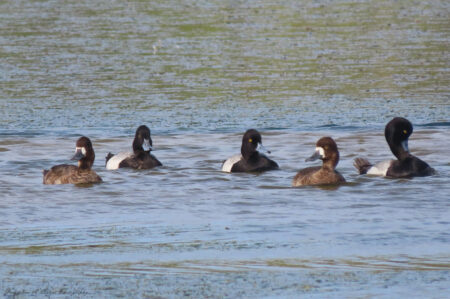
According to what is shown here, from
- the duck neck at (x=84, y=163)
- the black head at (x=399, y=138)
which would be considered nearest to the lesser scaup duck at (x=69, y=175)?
the duck neck at (x=84, y=163)

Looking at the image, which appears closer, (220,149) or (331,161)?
(331,161)

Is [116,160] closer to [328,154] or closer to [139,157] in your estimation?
[139,157]

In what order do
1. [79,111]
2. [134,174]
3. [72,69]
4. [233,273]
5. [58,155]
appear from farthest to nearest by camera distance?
[72,69], [79,111], [58,155], [134,174], [233,273]

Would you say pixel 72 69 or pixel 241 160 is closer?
pixel 241 160

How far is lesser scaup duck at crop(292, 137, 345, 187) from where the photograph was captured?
1553cm

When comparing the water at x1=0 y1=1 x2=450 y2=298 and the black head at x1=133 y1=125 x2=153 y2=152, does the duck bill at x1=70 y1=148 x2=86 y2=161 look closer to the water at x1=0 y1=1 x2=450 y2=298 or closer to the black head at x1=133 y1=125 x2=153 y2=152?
the water at x1=0 y1=1 x2=450 y2=298

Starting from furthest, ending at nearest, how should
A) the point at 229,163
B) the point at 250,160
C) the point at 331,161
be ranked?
the point at 250,160 < the point at 229,163 < the point at 331,161

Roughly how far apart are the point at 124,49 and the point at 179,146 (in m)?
14.8

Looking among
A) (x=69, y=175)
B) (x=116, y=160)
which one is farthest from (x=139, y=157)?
(x=69, y=175)

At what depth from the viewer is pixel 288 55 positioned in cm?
3216

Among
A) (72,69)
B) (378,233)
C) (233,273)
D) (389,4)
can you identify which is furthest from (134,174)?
(389,4)

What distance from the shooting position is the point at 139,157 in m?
17.6

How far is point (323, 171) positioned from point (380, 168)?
1.13m

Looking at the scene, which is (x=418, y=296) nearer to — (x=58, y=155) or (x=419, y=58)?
(x=58, y=155)
